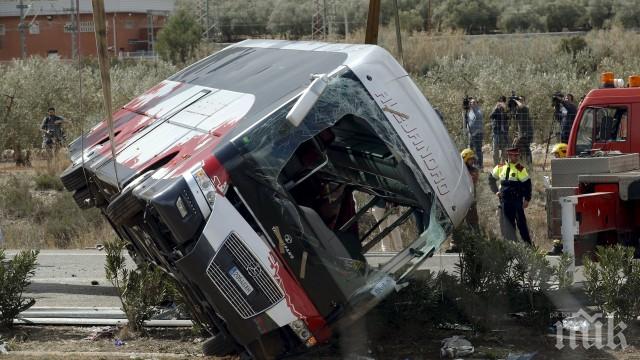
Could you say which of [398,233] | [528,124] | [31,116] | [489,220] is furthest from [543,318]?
[31,116]

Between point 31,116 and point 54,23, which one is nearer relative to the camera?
point 31,116

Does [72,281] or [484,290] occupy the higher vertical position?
[484,290]

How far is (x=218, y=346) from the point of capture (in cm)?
857

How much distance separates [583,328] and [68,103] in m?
22.5

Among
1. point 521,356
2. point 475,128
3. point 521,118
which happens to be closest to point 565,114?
point 521,118

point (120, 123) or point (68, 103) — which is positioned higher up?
point (120, 123)

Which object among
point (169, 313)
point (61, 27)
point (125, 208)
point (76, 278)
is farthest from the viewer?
Result: point (61, 27)

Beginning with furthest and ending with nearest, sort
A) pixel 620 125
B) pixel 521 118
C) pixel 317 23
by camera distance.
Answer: pixel 317 23 < pixel 521 118 < pixel 620 125

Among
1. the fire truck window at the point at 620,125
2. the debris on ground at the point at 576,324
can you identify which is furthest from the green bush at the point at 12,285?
the fire truck window at the point at 620,125

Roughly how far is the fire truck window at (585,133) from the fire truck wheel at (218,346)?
713 centimetres

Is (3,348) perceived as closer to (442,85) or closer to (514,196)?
(514,196)

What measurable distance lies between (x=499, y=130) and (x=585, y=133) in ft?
23.7

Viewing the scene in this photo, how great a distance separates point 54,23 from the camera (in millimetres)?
59156

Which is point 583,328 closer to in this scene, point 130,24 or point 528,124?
point 528,124
